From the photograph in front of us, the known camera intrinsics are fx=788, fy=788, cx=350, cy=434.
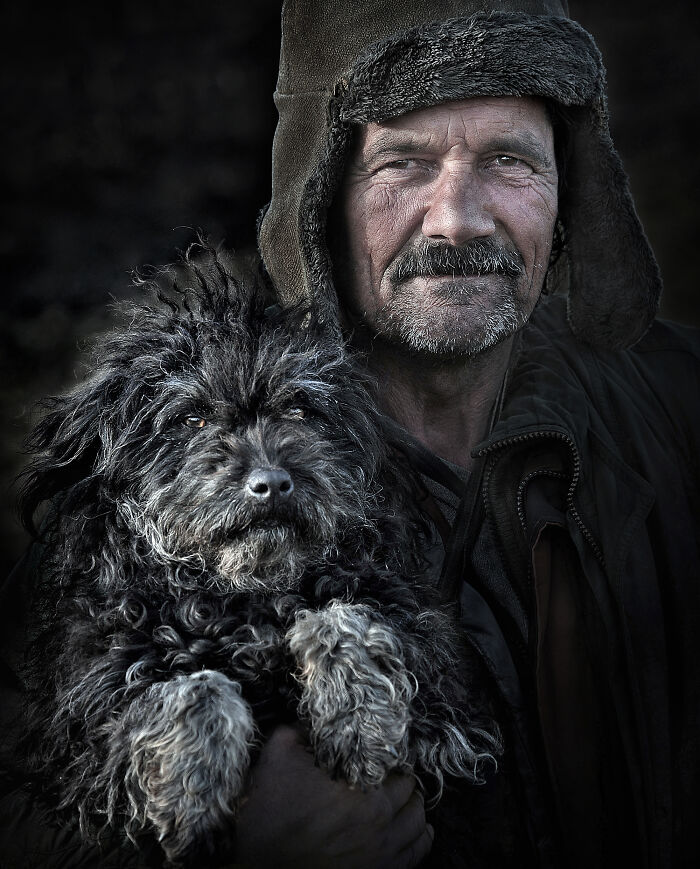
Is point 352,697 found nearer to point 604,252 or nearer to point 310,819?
point 310,819

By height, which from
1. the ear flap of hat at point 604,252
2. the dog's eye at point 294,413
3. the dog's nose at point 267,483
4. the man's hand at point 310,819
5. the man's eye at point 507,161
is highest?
the man's eye at point 507,161

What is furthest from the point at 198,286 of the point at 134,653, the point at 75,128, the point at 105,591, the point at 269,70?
the point at 269,70

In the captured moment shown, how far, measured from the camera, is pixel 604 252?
103 inches

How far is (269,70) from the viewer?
113 inches

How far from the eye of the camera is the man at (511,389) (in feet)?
6.61

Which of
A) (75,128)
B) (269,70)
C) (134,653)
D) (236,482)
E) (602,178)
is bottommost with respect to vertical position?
(134,653)

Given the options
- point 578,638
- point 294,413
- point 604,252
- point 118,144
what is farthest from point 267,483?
point 118,144

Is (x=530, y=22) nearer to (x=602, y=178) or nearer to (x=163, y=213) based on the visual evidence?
(x=602, y=178)

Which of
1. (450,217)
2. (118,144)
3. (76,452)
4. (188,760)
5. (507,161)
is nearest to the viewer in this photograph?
(188,760)

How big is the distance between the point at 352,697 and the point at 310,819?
10.5 inches

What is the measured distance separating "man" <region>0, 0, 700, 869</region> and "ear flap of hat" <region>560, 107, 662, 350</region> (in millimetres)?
12

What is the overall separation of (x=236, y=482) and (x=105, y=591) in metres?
0.39

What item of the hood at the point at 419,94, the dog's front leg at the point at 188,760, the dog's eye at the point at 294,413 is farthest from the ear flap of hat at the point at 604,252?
the dog's front leg at the point at 188,760

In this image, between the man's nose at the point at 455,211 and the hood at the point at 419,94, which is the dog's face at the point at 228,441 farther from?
the man's nose at the point at 455,211
